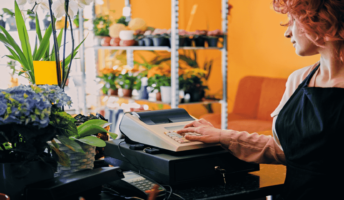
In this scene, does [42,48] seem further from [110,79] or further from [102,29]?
[102,29]

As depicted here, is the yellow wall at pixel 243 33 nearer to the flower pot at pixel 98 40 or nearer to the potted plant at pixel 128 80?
the flower pot at pixel 98 40

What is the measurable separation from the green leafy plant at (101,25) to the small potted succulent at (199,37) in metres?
1.22

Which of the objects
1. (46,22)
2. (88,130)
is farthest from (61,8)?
(46,22)

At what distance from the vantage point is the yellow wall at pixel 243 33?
4.27 meters

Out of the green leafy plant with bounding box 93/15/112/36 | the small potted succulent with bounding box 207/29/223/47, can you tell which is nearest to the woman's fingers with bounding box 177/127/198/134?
the small potted succulent with bounding box 207/29/223/47

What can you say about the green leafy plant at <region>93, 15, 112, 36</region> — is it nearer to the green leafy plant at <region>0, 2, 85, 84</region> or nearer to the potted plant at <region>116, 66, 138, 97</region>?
the potted plant at <region>116, 66, 138, 97</region>

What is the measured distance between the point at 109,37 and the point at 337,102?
3358mm

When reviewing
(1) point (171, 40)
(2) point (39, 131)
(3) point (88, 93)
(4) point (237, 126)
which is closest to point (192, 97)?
(1) point (171, 40)

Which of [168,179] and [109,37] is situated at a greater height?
[109,37]

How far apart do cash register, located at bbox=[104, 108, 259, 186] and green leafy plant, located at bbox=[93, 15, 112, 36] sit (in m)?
3.03

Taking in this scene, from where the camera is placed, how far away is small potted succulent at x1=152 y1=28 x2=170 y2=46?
10.8 feet

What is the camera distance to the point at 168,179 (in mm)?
1039

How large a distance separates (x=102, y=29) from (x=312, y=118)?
342 cm

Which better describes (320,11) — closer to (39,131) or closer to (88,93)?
(39,131)
